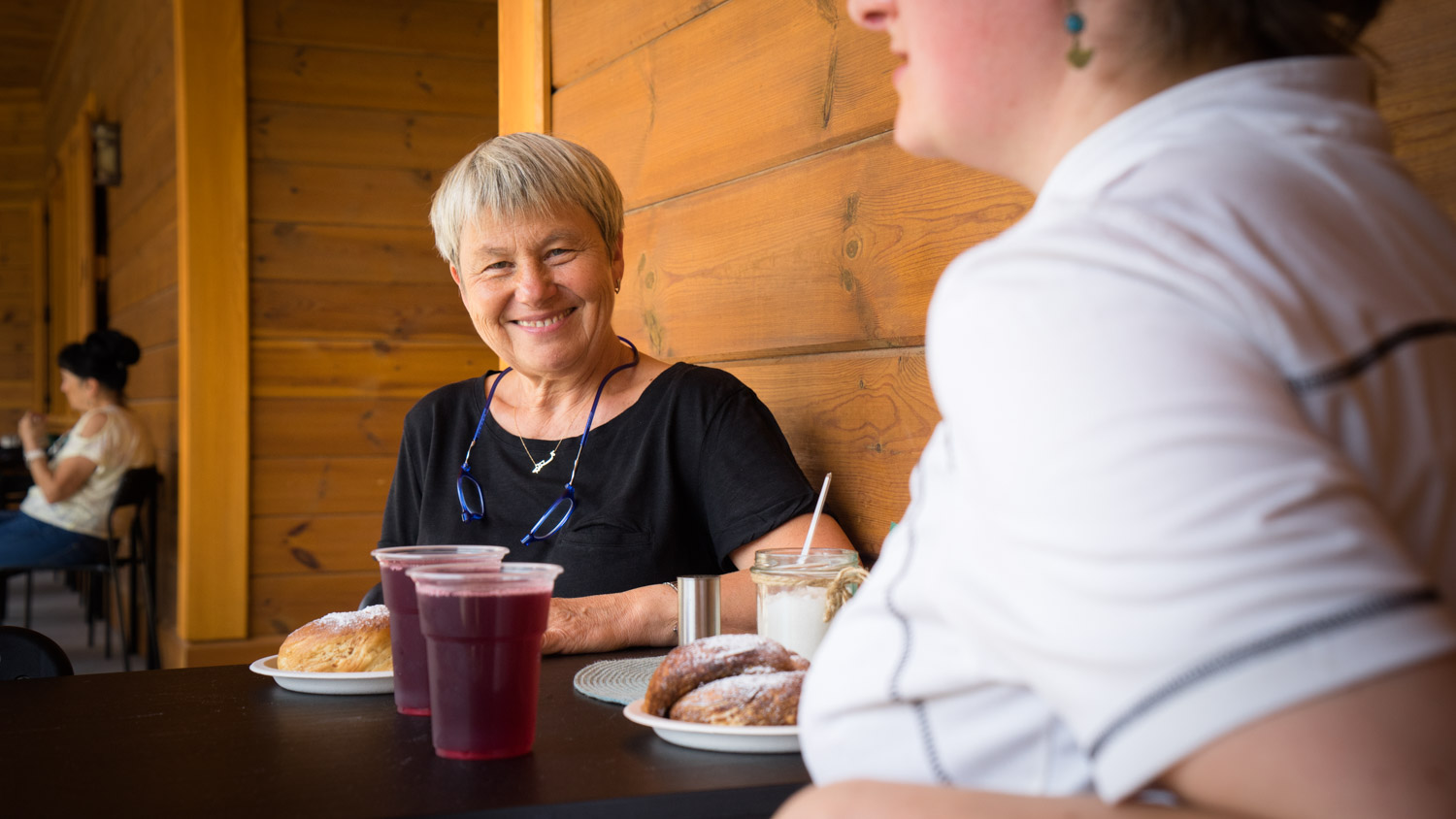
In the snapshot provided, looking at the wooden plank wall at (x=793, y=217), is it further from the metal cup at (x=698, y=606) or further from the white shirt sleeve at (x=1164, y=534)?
the white shirt sleeve at (x=1164, y=534)

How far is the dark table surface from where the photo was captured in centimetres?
75

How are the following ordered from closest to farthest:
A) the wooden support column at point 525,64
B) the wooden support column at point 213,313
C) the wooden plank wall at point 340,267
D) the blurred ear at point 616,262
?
the blurred ear at point 616,262, the wooden support column at point 525,64, the wooden support column at point 213,313, the wooden plank wall at point 340,267

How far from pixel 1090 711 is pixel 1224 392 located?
0.13 m

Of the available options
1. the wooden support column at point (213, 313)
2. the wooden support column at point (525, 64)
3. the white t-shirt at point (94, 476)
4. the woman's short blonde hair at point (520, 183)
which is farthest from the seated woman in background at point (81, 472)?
the woman's short blonde hair at point (520, 183)

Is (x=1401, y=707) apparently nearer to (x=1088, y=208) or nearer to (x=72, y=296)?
(x=1088, y=208)

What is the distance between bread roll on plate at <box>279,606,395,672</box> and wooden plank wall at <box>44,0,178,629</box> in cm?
387

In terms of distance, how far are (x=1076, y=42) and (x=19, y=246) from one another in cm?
1166

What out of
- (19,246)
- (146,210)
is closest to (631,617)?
(146,210)

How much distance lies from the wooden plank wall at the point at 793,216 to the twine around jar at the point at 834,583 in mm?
375

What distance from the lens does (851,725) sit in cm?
58

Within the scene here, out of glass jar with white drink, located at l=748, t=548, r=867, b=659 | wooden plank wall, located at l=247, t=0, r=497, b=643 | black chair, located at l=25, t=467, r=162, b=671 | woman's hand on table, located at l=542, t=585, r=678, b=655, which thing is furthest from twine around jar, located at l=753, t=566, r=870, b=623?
black chair, located at l=25, t=467, r=162, b=671

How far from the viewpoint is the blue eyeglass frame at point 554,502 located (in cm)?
168

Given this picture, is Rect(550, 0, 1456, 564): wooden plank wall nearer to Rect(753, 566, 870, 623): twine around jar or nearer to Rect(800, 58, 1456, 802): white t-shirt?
Rect(753, 566, 870, 623): twine around jar

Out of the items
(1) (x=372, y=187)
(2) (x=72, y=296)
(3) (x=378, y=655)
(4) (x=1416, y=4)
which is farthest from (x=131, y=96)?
(4) (x=1416, y=4)
